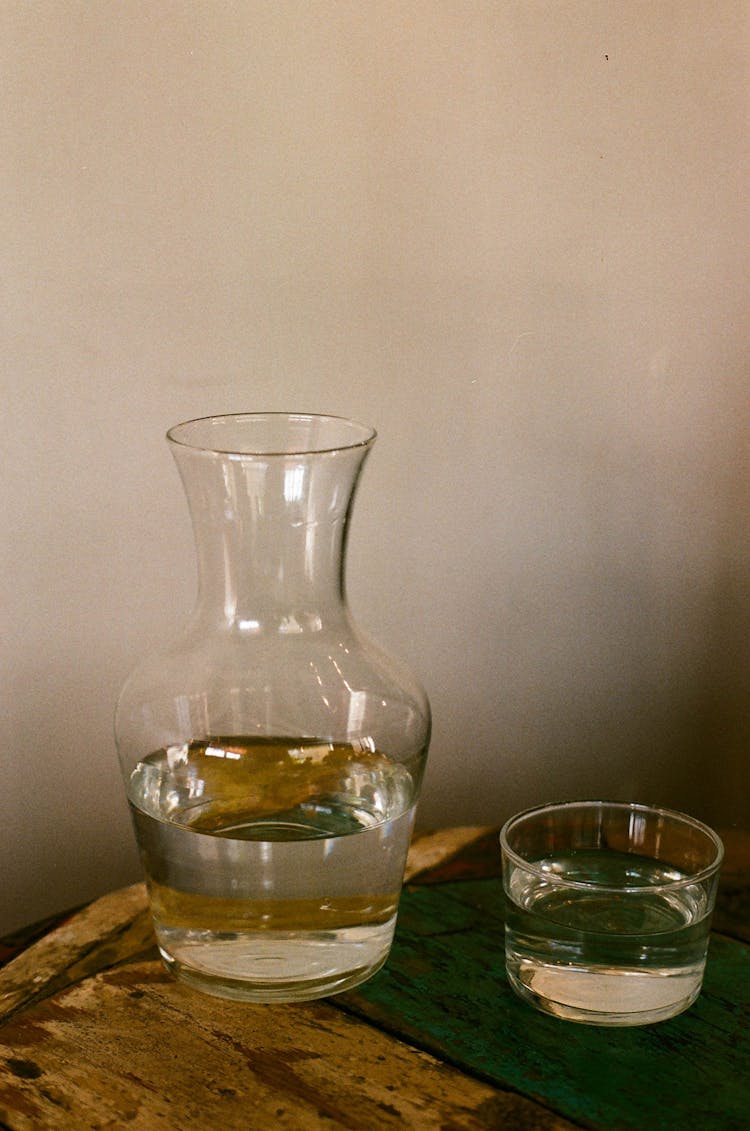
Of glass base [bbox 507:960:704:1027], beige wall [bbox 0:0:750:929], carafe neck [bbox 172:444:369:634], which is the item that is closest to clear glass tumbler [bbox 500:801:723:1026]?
glass base [bbox 507:960:704:1027]

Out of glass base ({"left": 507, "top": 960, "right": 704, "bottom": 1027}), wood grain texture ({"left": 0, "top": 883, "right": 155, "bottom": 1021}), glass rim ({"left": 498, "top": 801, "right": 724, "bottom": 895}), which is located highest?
glass rim ({"left": 498, "top": 801, "right": 724, "bottom": 895})

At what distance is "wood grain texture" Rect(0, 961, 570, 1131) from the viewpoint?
56 cm

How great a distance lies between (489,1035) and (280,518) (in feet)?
0.89

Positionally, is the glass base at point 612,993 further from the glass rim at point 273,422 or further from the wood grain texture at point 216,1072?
the glass rim at point 273,422

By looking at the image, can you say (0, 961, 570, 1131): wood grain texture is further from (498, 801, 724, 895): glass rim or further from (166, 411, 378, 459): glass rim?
(166, 411, 378, 459): glass rim

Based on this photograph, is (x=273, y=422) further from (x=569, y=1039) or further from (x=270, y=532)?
(x=569, y=1039)

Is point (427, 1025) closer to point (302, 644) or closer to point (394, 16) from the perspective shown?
point (302, 644)

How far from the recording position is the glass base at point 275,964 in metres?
0.64

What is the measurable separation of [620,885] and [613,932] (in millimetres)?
77

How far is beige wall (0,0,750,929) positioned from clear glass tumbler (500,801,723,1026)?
391 millimetres

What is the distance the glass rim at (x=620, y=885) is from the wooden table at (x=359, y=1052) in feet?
0.21

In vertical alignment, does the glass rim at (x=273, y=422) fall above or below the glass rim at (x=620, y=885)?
above

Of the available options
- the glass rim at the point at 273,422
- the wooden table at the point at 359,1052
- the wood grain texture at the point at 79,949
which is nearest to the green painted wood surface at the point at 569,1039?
the wooden table at the point at 359,1052

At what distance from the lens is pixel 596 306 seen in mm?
1038
